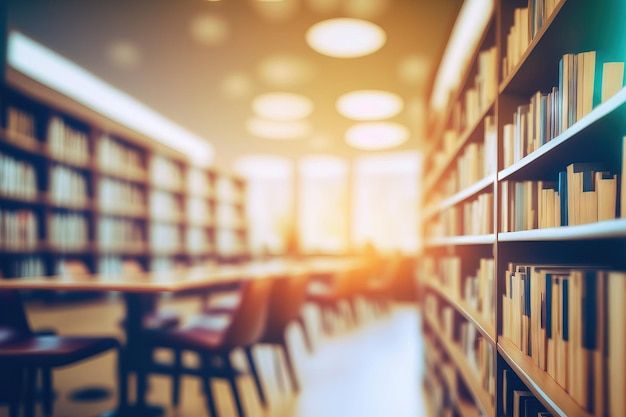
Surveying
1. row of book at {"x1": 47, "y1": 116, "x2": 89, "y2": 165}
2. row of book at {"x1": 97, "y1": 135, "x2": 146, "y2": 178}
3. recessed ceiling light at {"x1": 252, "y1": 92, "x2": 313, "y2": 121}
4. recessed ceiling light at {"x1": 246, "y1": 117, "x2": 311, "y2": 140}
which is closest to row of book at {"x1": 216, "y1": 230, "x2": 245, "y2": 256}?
recessed ceiling light at {"x1": 246, "y1": 117, "x2": 311, "y2": 140}

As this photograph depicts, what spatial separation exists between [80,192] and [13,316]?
3501mm

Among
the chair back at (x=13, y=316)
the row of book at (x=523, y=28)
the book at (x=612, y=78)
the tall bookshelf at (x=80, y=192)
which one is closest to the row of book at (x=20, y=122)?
the tall bookshelf at (x=80, y=192)

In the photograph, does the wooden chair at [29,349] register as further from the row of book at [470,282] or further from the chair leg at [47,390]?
the row of book at [470,282]

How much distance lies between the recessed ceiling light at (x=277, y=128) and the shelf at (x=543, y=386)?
6.59 metres

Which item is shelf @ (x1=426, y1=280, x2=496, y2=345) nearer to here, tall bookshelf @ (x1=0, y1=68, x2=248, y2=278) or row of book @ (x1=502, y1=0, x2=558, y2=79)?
row of book @ (x1=502, y1=0, x2=558, y2=79)

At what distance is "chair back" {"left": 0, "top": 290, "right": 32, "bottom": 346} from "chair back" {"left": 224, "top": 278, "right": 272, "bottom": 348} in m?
0.98

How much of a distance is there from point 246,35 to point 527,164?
3.89 meters

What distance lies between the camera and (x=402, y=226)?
10.5 meters

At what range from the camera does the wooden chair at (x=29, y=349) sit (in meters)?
2.06

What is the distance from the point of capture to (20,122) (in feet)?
15.2

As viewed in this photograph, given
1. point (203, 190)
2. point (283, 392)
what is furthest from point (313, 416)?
point (203, 190)

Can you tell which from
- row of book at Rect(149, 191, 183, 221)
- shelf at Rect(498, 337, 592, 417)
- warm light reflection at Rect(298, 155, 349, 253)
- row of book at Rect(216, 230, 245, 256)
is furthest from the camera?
warm light reflection at Rect(298, 155, 349, 253)

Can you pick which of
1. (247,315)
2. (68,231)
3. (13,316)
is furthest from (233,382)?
(68,231)

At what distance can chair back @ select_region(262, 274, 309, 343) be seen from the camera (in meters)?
3.22
